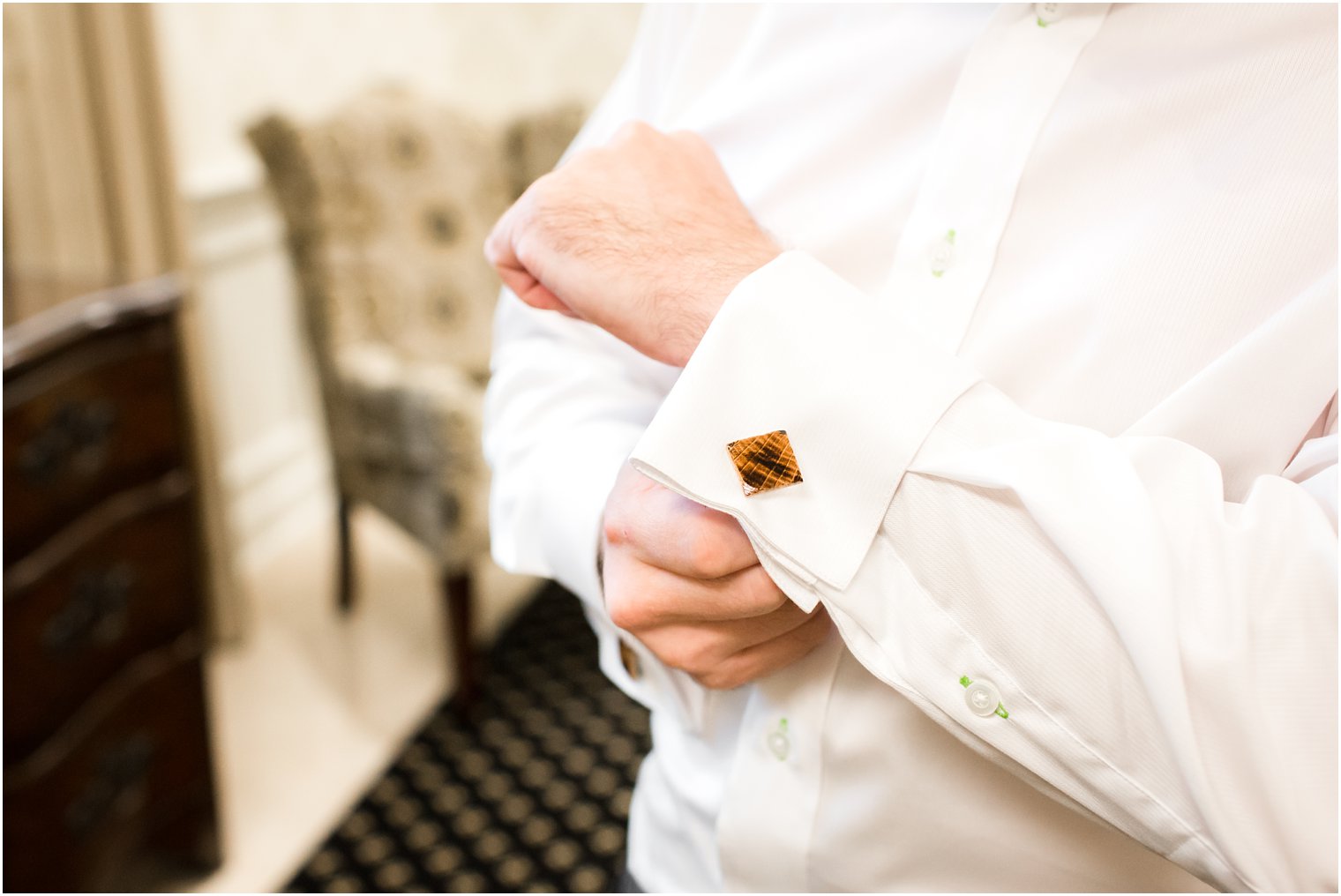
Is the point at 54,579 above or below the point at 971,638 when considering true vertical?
below

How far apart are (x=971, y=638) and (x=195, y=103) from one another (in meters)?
2.62

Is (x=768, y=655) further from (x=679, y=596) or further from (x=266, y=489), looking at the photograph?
(x=266, y=489)

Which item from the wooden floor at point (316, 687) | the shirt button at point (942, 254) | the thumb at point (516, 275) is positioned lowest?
the wooden floor at point (316, 687)

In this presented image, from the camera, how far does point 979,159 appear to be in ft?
2.25

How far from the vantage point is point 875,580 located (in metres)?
0.57

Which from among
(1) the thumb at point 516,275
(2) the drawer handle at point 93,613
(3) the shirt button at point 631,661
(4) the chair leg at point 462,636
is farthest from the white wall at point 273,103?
(3) the shirt button at point 631,661

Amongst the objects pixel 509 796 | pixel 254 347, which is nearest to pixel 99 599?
pixel 509 796

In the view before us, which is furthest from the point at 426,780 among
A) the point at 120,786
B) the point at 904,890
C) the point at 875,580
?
the point at 875,580

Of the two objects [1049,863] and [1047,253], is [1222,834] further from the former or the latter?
[1047,253]

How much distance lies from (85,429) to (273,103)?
174 centimetres

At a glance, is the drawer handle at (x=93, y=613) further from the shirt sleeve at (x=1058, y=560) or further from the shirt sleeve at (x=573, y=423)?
the shirt sleeve at (x=1058, y=560)

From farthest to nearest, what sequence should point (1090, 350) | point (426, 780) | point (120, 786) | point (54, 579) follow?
1. point (426, 780)
2. point (120, 786)
3. point (54, 579)
4. point (1090, 350)

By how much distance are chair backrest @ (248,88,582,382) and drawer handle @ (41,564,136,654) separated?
3.07 ft

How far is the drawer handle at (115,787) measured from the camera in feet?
4.83
